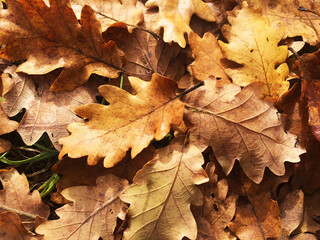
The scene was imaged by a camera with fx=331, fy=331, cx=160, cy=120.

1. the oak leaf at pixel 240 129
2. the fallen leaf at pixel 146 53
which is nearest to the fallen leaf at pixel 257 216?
the oak leaf at pixel 240 129

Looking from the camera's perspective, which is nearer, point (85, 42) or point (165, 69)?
point (85, 42)

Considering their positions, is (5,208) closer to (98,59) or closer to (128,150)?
(128,150)

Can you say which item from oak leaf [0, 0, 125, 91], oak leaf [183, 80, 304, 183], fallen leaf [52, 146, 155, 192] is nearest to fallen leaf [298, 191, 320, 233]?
oak leaf [183, 80, 304, 183]

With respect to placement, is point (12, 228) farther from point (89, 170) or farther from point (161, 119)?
point (161, 119)

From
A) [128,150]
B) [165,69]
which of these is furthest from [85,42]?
[128,150]

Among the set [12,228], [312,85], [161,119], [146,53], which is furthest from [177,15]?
[12,228]

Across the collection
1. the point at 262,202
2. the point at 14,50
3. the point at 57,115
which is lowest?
the point at 262,202

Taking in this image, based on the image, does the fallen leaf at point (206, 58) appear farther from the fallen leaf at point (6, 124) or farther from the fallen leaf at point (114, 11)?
the fallen leaf at point (6, 124)

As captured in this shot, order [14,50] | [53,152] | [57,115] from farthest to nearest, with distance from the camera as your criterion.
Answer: [53,152] < [57,115] < [14,50]
